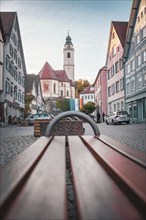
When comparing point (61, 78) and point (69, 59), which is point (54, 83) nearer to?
point (61, 78)

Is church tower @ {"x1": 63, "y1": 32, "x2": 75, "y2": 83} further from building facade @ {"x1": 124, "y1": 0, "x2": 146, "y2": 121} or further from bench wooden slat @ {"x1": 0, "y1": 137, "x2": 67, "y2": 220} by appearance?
bench wooden slat @ {"x1": 0, "y1": 137, "x2": 67, "y2": 220}

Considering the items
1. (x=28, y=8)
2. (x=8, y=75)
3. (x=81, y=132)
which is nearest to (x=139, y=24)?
(x=8, y=75)

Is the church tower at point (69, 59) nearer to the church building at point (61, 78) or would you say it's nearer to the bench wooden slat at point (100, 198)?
the church building at point (61, 78)

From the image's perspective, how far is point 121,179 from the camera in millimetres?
1391

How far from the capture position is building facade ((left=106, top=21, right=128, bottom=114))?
1576 inches

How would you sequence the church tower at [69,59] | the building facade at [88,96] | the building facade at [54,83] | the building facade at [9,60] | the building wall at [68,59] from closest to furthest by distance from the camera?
the building facade at [9,60] → the building facade at [54,83] → the building facade at [88,96] → the building wall at [68,59] → the church tower at [69,59]

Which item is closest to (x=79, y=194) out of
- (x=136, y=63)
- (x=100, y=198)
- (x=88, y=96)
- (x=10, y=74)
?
(x=100, y=198)

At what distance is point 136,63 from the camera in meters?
33.4

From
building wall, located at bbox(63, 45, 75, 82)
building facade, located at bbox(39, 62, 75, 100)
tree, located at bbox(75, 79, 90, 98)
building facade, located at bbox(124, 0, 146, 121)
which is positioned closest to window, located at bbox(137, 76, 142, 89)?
building facade, located at bbox(124, 0, 146, 121)

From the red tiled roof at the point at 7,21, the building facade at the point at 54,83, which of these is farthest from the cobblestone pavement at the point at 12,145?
the building facade at the point at 54,83

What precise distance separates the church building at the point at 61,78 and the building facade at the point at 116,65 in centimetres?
5181

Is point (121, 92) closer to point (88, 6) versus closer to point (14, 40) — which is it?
point (14, 40)

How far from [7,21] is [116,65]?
16341 millimetres

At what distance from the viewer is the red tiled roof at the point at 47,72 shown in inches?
3935
